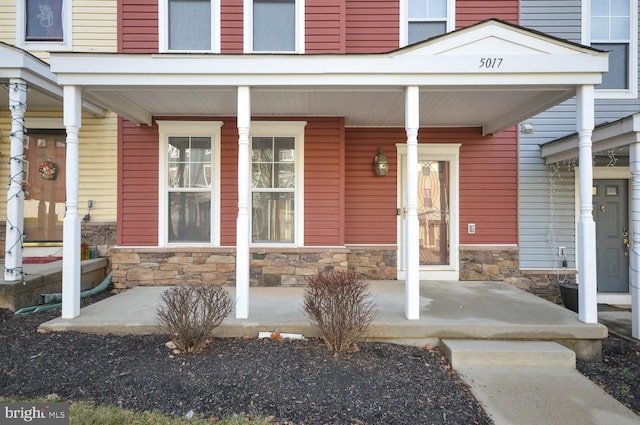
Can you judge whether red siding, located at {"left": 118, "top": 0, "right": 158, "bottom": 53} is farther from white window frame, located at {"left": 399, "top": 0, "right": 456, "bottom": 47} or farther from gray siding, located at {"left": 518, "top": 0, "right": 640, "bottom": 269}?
gray siding, located at {"left": 518, "top": 0, "right": 640, "bottom": 269}

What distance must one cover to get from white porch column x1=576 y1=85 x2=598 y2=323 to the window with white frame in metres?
2.94

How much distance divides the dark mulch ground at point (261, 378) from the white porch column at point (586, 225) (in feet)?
2.04

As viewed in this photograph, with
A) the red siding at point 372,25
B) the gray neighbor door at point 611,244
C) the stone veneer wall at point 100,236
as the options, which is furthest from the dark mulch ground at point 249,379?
the red siding at point 372,25

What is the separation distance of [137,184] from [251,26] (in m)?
3.13

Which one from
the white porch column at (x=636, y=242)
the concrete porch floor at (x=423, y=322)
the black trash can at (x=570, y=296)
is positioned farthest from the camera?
the black trash can at (x=570, y=296)

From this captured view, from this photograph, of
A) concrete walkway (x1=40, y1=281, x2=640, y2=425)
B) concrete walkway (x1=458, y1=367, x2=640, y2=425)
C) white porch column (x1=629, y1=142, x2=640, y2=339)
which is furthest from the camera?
white porch column (x1=629, y1=142, x2=640, y2=339)

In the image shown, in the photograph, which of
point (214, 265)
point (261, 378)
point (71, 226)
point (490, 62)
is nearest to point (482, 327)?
point (261, 378)

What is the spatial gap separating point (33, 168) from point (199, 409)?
6084mm

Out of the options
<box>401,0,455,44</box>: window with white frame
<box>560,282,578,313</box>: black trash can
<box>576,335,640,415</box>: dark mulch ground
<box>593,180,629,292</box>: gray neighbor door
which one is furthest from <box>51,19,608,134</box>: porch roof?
<box>593,180,629,292</box>: gray neighbor door

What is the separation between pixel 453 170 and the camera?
6035mm

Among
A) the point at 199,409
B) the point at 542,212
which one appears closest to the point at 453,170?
the point at 542,212

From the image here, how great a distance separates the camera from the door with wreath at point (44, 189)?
6195 mm

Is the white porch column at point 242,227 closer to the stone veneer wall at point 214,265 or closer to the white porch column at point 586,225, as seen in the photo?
the stone veneer wall at point 214,265

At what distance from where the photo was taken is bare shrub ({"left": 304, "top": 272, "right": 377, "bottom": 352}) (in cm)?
326
